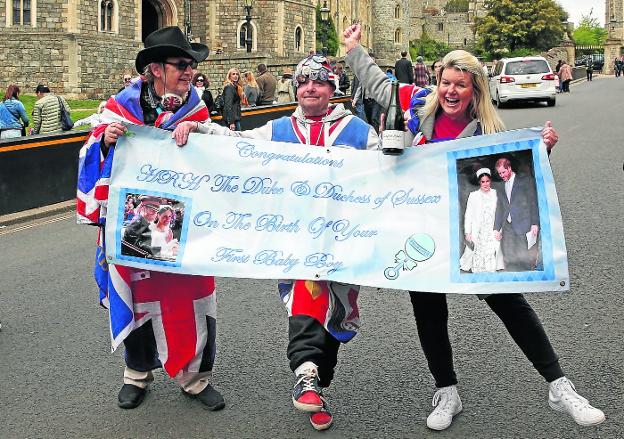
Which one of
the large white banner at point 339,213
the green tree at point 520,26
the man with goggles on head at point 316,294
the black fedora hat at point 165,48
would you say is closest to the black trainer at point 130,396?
the large white banner at point 339,213

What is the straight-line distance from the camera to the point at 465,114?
→ 4332mm

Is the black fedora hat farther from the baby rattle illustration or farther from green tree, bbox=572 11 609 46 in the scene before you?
green tree, bbox=572 11 609 46

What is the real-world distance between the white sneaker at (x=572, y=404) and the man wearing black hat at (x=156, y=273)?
175cm

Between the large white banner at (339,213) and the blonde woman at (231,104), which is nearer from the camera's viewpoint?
the large white banner at (339,213)

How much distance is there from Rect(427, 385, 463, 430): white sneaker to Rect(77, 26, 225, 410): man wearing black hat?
3.77 feet

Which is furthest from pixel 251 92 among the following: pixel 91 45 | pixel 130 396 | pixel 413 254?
pixel 91 45

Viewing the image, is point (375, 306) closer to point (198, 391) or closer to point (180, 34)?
point (198, 391)

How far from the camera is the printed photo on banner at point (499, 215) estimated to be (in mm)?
4051

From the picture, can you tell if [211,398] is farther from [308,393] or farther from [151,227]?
[151,227]

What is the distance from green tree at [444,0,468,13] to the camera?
467ft

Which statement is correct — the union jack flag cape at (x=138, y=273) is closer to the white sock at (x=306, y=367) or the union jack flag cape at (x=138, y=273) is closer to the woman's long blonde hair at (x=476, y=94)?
the white sock at (x=306, y=367)

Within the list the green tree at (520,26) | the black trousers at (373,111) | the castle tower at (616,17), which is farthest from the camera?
the castle tower at (616,17)

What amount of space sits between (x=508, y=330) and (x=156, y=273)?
191 centimetres

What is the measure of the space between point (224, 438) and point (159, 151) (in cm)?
158
